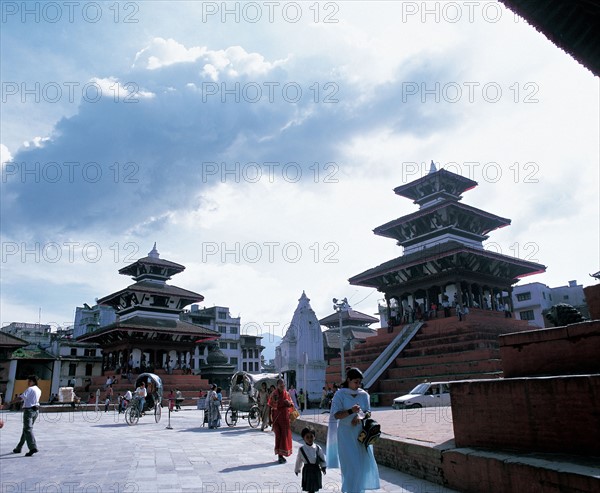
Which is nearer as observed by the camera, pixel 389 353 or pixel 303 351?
pixel 389 353

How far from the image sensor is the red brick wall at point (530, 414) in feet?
16.6

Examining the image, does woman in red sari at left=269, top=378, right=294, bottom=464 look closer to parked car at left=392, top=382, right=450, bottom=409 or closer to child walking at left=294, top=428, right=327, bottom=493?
child walking at left=294, top=428, right=327, bottom=493

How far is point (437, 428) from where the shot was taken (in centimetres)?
915

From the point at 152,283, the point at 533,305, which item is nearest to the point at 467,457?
the point at 152,283

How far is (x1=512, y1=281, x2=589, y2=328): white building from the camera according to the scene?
184 ft

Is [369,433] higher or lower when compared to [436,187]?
lower

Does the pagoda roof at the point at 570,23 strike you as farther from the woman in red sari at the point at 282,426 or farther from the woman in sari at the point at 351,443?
the woman in red sari at the point at 282,426

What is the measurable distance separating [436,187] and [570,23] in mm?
30464

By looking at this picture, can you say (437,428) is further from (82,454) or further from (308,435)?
(82,454)

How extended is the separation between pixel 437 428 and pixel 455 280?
2148 cm

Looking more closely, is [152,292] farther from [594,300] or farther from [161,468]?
[594,300]

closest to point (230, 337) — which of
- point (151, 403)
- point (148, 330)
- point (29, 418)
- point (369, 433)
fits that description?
point (148, 330)

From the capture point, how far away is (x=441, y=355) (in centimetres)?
2295

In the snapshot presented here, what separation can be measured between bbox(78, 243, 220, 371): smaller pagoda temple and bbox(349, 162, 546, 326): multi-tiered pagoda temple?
53.8ft
